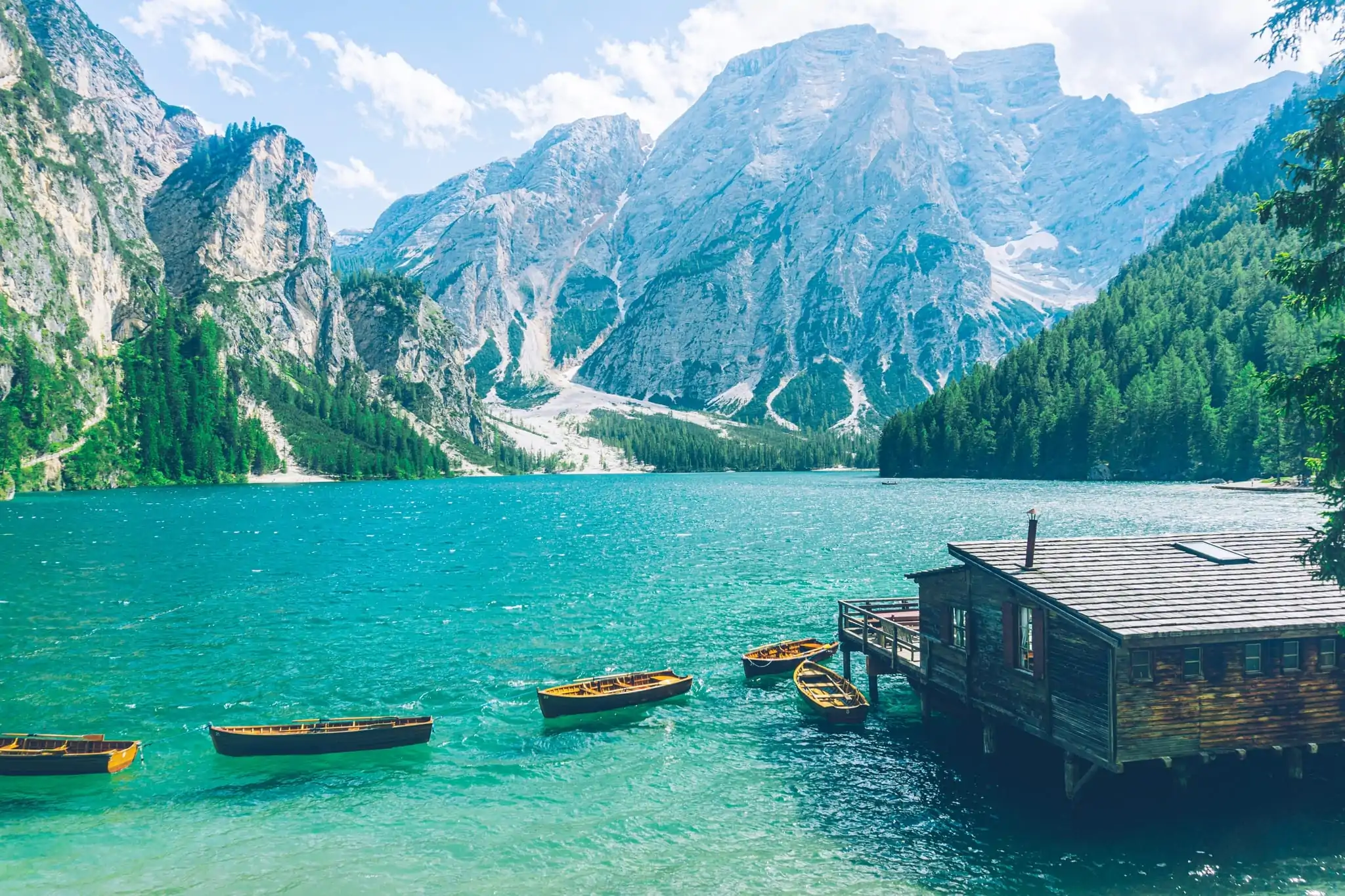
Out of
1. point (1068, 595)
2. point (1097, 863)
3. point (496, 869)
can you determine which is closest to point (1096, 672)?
point (1068, 595)

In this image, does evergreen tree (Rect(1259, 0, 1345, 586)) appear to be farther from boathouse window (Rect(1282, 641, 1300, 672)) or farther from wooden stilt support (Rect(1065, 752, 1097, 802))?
wooden stilt support (Rect(1065, 752, 1097, 802))

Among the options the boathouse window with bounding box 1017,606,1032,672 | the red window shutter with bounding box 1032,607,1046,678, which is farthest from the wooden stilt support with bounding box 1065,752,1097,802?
the boathouse window with bounding box 1017,606,1032,672

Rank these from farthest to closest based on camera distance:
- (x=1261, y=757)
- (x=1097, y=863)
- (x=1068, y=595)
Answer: (x=1261, y=757) → (x=1068, y=595) → (x=1097, y=863)

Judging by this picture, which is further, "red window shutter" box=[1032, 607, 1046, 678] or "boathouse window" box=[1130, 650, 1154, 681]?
"red window shutter" box=[1032, 607, 1046, 678]

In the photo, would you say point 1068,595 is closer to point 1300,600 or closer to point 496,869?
point 1300,600

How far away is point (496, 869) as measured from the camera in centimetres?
2795

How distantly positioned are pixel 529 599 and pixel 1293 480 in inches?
7168

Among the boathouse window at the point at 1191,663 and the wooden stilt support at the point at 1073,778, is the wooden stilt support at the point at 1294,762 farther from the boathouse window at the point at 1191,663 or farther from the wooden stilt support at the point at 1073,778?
the wooden stilt support at the point at 1073,778

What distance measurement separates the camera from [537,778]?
35938 mm

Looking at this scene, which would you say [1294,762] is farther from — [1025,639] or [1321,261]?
[1321,261]

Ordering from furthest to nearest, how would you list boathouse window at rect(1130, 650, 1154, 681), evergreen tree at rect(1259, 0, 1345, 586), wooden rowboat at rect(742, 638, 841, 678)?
1. wooden rowboat at rect(742, 638, 841, 678)
2. boathouse window at rect(1130, 650, 1154, 681)
3. evergreen tree at rect(1259, 0, 1345, 586)

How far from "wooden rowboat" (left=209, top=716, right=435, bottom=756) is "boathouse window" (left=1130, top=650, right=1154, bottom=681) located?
3195 cm

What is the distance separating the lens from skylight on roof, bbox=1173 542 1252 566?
33.0 metres

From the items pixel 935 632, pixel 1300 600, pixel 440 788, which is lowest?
pixel 440 788
